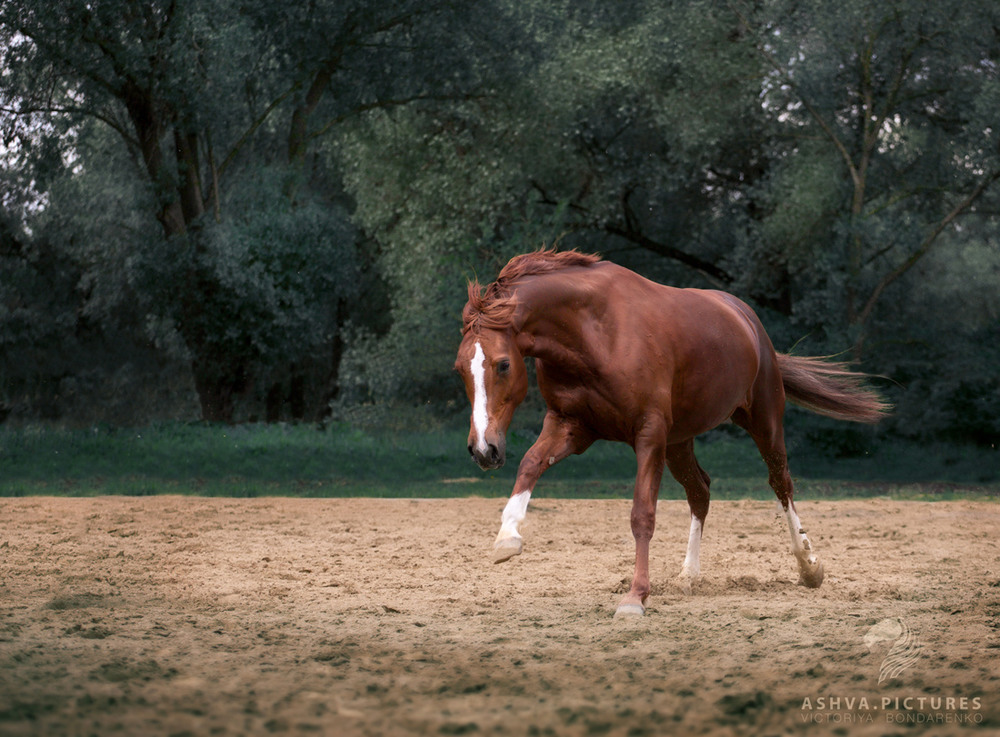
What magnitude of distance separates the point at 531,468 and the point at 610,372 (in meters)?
0.71

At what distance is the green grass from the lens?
46.5 feet

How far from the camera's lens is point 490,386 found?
17.7 ft

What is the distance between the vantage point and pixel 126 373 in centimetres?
2334

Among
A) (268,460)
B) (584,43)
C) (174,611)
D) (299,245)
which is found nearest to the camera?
(174,611)

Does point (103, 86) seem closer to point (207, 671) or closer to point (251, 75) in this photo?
point (251, 75)

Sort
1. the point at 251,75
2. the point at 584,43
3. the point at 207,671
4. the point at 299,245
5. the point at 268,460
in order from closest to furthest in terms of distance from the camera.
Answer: the point at 207,671
the point at 268,460
the point at 251,75
the point at 299,245
the point at 584,43

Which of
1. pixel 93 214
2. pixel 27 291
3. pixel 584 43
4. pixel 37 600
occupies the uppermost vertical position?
pixel 584 43

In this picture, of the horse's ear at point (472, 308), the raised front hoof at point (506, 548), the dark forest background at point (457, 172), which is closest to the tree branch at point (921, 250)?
the dark forest background at point (457, 172)

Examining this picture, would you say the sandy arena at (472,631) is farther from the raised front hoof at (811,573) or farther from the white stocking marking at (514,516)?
the white stocking marking at (514,516)

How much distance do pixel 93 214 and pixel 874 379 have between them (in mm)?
15054

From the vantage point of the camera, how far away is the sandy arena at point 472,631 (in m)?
3.58

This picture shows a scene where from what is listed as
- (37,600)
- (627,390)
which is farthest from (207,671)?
(627,390)

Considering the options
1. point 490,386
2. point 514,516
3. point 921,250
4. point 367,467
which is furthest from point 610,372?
point 921,250

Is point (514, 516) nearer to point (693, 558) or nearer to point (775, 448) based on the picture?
point (693, 558)
